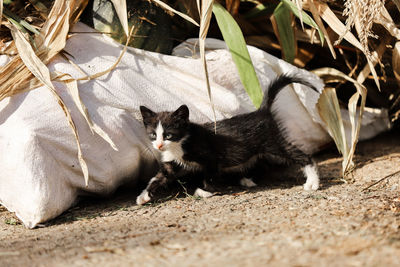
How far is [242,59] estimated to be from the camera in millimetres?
3107

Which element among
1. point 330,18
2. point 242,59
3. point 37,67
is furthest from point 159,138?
point 330,18

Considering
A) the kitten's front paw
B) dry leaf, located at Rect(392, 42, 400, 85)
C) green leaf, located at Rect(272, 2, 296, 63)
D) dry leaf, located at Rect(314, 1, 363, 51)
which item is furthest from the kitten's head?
dry leaf, located at Rect(392, 42, 400, 85)

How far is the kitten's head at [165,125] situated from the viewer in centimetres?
307

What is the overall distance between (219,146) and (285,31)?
0.96m

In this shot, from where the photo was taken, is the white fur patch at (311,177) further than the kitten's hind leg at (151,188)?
Yes

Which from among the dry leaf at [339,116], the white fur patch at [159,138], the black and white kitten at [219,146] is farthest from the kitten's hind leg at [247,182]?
the white fur patch at [159,138]

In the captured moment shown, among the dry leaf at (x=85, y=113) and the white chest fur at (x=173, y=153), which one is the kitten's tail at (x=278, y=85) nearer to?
the white chest fur at (x=173, y=153)

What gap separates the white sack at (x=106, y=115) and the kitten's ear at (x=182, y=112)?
214 mm

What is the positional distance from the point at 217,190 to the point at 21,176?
1.18 meters

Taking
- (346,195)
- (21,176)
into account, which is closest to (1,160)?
(21,176)

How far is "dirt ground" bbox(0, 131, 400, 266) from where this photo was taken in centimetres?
179

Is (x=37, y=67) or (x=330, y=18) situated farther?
(x=330, y=18)

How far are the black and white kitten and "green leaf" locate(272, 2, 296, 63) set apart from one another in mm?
354

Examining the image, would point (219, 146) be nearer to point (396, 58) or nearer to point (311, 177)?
point (311, 177)
